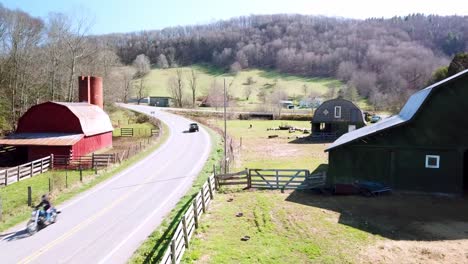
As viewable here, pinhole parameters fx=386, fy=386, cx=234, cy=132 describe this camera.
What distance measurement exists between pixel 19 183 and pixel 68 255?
53.3 feet

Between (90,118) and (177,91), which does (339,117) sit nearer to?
(90,118)

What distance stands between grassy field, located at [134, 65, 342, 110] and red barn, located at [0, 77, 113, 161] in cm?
9360

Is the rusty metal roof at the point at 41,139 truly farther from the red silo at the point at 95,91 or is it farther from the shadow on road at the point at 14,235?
the shadow on road at the point at 14,235

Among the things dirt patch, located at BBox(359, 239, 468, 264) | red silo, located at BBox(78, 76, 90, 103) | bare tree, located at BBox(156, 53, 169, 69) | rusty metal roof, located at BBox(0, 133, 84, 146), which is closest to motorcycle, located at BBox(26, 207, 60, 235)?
dirt patch, located at BBox(359, 239, 468, 264)

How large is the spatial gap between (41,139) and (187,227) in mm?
26884

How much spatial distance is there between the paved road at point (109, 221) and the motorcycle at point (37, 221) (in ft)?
0.85

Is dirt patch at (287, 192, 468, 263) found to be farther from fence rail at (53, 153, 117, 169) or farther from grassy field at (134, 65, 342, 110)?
grassy field at (134, 65, 342, 110)

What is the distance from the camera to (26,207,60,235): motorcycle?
17.0m

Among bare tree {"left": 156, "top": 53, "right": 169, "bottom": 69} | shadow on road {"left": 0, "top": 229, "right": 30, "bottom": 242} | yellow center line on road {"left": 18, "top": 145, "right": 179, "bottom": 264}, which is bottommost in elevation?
shadow on road {"left": 0, "top": 229, "right": 30, "bottom": 242}

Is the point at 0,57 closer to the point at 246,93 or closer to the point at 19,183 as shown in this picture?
the point at 19,183

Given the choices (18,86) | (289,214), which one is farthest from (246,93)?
(289,214)

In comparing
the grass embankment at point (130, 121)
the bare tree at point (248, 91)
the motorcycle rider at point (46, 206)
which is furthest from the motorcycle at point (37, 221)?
the bare tree at point (248, 91)

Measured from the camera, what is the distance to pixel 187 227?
15.9 metres

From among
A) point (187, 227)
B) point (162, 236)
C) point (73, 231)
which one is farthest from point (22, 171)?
point (187, 227)
